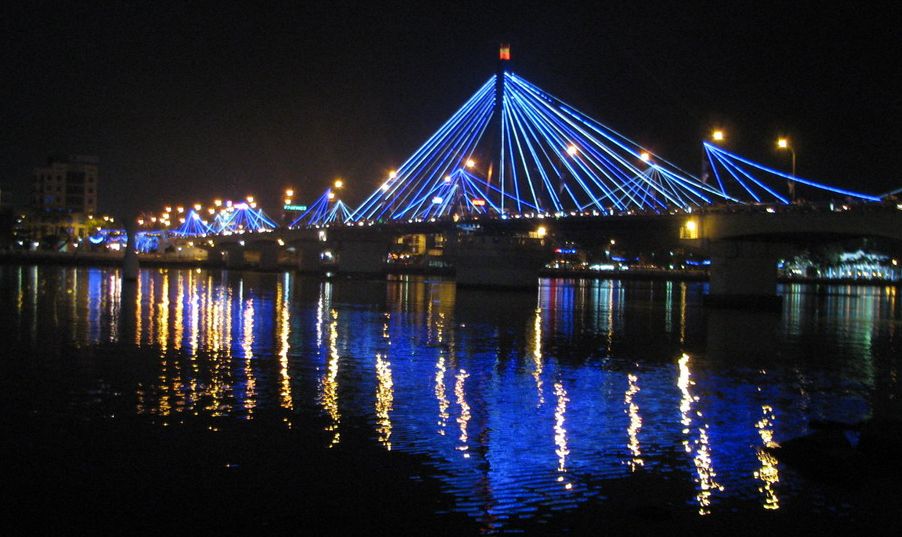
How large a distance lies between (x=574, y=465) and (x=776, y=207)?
35.9 metres

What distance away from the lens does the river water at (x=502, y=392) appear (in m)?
10.3

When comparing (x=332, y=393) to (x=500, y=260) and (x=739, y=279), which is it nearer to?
(x=739, y=279)

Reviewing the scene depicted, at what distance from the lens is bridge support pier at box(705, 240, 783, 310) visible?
48.0 meters

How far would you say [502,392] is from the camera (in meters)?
16.2

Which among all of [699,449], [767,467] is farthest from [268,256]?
[767,467]

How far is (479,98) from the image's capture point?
208ft

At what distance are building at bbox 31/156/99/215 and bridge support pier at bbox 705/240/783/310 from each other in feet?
395

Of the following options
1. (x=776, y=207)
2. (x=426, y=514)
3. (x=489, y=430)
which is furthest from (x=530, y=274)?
(x=426, y=514)

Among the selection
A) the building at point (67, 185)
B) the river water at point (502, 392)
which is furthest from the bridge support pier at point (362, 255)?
the building at point (67, 185)

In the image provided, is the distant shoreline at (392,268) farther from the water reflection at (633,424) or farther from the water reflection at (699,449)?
the water reflection at (699,449)

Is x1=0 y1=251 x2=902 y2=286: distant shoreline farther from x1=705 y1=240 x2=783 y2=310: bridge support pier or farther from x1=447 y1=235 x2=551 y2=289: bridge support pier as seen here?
x1=705 y1=240 x2=783 y2=310: bridge support pier

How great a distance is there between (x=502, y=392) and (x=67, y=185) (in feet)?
488

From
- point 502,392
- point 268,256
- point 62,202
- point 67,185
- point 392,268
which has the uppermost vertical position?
point 67,185

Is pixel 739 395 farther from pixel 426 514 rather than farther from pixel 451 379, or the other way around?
pixel 426 514
